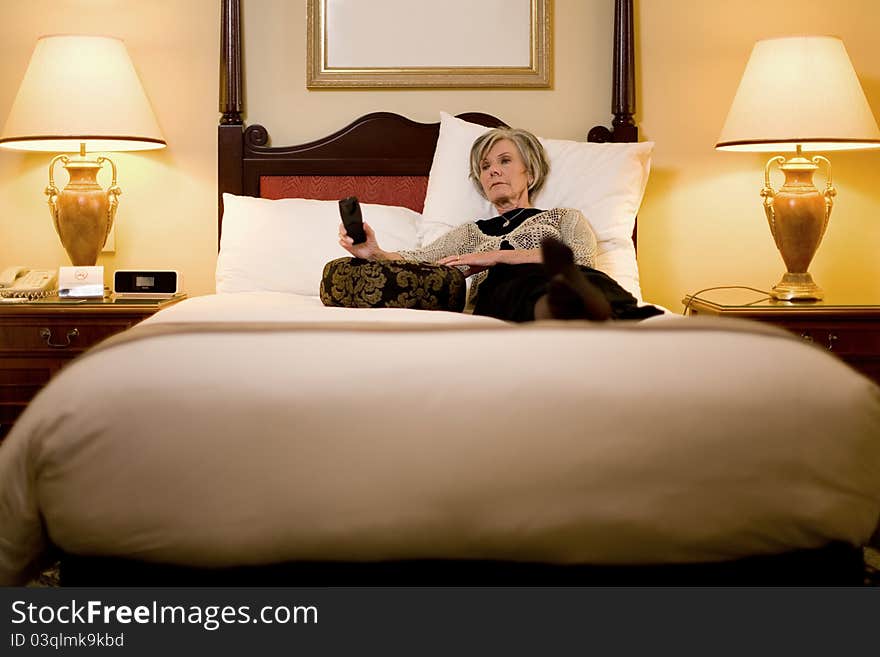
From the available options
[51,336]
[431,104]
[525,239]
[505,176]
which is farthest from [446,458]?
[431,104]

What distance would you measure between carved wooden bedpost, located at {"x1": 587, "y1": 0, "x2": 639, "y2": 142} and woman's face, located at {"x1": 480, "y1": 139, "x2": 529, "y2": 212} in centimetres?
55

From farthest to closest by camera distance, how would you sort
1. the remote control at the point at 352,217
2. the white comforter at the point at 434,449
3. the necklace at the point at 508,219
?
the necklace at the point at 508,219 → the remote control at the point at 352,217 → the white comforter at the point at 434,449

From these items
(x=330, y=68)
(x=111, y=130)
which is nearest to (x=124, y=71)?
(x=111, y=130)

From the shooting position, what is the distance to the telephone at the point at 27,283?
3.11m

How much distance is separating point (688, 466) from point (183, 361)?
764mm

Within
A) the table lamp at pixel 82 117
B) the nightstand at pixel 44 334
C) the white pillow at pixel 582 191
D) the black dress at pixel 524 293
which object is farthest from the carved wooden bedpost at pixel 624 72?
the nightstand at pixel 44 334

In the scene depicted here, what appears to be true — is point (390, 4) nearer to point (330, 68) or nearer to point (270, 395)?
point (330, 68)

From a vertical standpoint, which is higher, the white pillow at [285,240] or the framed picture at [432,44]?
the framed picture at [432,44]

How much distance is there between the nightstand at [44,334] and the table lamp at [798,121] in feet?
6.35

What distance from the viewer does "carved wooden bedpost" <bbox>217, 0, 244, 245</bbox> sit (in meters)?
3.41

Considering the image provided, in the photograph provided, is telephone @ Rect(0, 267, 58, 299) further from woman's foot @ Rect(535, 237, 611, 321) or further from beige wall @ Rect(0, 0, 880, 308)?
woman's foot @ Rect(535, 237, 611, 321)

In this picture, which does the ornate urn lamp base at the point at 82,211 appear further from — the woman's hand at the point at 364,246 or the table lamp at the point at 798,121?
the table lamp at the point at 798,121

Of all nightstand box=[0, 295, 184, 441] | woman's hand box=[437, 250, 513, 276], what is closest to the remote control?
woman's hand box=[437, 250, 513, 276]

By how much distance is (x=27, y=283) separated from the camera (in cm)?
315
